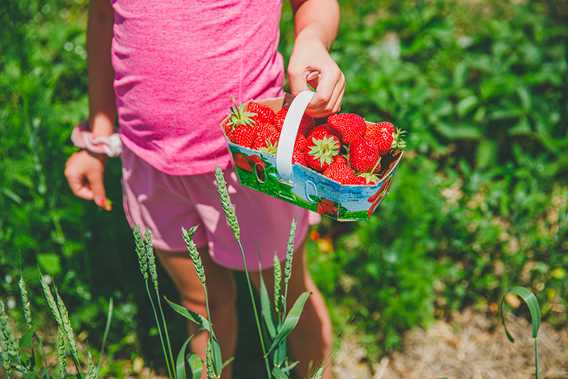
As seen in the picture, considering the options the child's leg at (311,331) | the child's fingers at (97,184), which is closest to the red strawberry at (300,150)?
the child's leg at (311,331)

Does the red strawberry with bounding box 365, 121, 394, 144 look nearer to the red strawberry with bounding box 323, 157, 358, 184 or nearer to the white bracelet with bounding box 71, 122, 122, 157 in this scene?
the red strawberry with bounding box 323, 157, 358, 184

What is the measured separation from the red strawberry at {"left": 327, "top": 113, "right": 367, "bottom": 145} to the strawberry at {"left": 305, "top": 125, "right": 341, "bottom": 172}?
0.06ft

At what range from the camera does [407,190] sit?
2.18m

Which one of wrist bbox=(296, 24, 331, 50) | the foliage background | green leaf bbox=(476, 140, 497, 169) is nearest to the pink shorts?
wrist bbox=(296, 24, 331, 50)

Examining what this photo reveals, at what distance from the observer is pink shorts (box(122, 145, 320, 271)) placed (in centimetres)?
124

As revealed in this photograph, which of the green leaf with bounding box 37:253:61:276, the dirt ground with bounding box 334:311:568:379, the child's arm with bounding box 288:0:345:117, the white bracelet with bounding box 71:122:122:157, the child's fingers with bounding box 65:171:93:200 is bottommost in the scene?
the dirt ground with bounding box 334:311:568:379

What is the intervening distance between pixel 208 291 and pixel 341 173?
65 cm

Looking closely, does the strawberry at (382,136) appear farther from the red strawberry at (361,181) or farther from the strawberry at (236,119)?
the strawberry at (236,119)

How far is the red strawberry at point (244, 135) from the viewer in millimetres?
1025

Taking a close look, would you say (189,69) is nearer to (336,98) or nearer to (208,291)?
(336,98)

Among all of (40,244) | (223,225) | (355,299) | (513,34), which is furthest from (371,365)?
(513,34)

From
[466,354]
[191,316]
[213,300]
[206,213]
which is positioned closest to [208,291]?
[213,300]

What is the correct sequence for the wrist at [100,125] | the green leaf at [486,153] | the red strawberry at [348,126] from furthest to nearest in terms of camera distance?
the green leaf at [486,153], the wrist at [100,125], the red strawberry at [348,126]

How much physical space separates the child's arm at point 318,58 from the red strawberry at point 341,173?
11 cm
